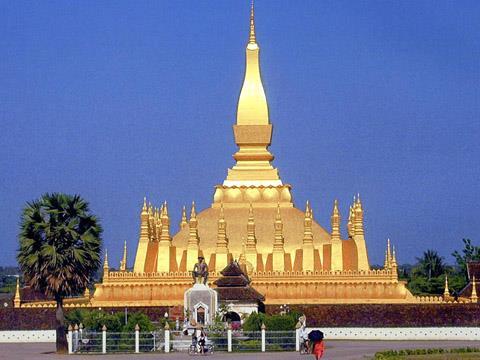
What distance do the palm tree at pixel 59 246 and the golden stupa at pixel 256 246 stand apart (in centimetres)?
1127

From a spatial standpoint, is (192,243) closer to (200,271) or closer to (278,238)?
(278,238)

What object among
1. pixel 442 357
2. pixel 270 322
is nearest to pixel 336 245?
pixel 270 322

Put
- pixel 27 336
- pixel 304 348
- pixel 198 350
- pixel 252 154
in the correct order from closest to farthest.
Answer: pixel 304 348
pixel 198 350
pixel 27 336
pixel 252 154

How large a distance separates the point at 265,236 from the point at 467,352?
76.5 ft

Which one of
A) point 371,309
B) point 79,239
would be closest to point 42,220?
point 79,239

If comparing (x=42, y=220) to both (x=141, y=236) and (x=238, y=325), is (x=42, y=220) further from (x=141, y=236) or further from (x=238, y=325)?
(x=141, y=236)

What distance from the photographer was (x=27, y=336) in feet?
206

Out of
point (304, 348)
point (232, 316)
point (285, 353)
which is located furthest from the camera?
point (232, 316)

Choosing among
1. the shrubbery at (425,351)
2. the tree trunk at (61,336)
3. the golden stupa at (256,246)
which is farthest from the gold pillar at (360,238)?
the shrubbery at (425,351)

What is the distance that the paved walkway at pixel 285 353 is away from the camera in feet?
157

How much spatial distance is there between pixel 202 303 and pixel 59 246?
547 cm

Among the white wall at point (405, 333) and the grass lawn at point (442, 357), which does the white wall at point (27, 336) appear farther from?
the grass lawn at point (442, 357)

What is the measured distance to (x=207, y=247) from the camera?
2768 inches

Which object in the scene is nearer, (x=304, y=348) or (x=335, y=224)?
(x=304, y=348)
